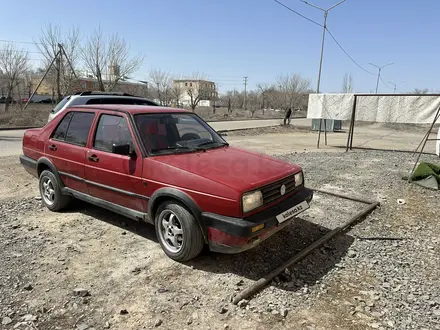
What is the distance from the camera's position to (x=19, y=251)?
362cm

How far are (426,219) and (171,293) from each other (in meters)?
4.38

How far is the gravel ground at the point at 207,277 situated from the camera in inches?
102

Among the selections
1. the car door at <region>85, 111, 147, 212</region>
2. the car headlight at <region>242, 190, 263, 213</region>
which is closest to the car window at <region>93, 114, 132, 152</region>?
the car door at <region>85, 111, 147, 212</region>

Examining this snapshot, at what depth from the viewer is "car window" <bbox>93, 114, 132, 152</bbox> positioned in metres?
3.83

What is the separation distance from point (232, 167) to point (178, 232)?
92 centimetres

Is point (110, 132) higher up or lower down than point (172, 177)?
higher up

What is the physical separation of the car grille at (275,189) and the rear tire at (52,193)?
10.4ft

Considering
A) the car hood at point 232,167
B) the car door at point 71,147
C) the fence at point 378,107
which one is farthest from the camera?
the fence at point 378,107

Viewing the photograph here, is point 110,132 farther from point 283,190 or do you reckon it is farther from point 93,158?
point 283,190

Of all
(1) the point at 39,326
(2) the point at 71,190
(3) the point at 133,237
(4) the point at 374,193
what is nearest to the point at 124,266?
(3) the point at 133,237

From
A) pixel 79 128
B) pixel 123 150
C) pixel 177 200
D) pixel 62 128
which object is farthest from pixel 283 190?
pixel 62 128

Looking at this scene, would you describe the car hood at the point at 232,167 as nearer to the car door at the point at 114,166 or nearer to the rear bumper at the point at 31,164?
the car door at the point at 114,166

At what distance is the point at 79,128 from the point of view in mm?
4402

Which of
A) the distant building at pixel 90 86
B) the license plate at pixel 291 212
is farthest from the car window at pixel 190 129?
the distant building at pixel 90 86
